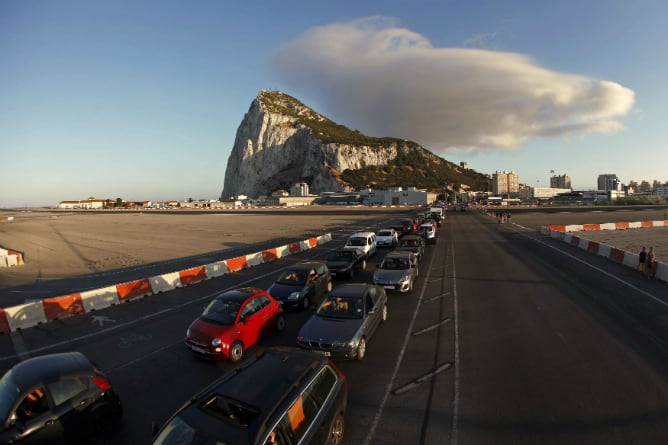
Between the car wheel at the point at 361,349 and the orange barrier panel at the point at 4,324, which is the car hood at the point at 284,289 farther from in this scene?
the orange barrier panel at the point at 4,324

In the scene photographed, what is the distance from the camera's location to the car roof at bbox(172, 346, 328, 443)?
4.11 meters

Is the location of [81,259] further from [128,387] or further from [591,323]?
[591,323]

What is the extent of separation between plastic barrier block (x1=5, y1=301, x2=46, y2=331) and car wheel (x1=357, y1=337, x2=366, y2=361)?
11929 mm

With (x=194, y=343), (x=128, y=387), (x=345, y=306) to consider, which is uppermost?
(x=345, y=306)

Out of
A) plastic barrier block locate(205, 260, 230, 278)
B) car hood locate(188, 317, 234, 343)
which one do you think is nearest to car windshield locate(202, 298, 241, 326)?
car hood locate(188, 317, 234, 343)

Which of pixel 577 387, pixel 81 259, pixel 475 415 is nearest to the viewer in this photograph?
pixel 475 415

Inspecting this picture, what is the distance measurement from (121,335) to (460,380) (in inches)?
412

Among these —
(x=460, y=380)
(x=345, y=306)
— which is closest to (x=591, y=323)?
(x=460, y=380)

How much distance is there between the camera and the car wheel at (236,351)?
8.77 metres

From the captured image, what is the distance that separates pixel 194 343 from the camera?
352 inches

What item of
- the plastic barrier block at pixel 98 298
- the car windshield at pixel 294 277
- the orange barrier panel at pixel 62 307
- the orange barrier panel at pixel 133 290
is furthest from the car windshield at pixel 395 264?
the orange barrier panel at pixel 62 307

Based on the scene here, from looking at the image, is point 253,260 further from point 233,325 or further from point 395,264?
point 233,325

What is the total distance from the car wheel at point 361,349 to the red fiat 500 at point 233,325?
309 cm

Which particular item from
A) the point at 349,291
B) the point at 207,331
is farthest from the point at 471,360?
the point at 207,331
